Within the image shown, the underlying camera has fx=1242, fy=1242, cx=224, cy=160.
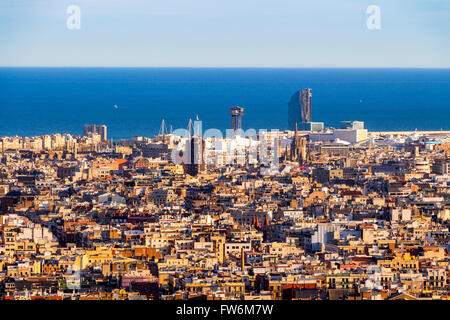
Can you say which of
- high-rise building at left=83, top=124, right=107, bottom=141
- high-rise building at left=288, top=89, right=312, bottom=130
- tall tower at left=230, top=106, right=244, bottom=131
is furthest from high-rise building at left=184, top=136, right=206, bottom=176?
high-rise building at left=288, top=89, right=312, bottom=130

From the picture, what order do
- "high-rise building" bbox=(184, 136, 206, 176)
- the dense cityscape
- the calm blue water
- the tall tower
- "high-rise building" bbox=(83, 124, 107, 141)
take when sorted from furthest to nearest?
the calm blue water, the tall tower, "high-rise building" bbox=(83, 124, 107, 141), "high-rise building" bbox=(184, 136, 206, 176), the dense cityscape

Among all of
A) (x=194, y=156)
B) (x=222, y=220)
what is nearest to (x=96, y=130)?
(x=194, y=156)

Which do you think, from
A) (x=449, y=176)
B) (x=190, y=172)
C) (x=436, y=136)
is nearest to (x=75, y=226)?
(x=190, y=172)

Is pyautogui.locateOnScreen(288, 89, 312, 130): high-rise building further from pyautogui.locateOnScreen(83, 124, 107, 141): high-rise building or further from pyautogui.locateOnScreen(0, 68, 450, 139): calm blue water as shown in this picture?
pyautogui.locateOnScreen(83, 124, 107, 141): high-rise building

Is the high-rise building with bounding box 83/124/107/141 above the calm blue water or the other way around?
the other way around

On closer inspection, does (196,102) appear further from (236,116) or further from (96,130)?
(96,130)

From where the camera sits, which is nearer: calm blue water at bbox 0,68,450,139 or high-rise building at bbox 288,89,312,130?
high-rise building at bbox 288,89,312,130

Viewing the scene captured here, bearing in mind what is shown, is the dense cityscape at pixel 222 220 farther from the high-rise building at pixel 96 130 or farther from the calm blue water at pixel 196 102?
the calm blue water at pixel 196 102

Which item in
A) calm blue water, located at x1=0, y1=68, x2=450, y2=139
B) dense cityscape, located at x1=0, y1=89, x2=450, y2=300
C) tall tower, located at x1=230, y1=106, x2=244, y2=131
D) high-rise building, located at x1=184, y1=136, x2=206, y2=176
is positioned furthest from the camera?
calm blue water, located at x1=0, y1=68, x2=450, y2=139
